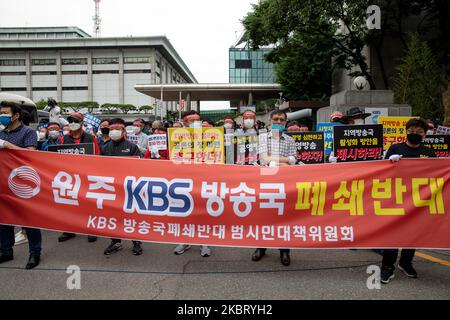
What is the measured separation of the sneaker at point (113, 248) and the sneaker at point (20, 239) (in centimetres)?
162

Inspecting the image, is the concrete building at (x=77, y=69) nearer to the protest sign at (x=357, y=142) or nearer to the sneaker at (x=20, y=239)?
the sneaker at (x=20, y=239)

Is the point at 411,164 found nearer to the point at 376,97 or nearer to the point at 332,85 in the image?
the point at 376,97

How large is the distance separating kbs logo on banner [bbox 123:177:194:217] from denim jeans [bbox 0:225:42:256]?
128cm

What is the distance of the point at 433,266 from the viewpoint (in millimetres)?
4250

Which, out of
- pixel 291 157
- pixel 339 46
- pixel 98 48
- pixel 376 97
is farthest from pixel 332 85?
pixel 98 48

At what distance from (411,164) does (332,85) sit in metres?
20.6

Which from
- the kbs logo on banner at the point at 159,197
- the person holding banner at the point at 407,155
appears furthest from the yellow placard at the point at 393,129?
the kbs logo on banner at the point at 159,197

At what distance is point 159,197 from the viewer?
4.07 meters

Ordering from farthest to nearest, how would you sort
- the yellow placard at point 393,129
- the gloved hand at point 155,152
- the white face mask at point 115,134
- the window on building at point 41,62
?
the window on building at point 41,62
the yellow placard at point 393,129
the gloved hand at point 155,152
the white face mask at point 115,134

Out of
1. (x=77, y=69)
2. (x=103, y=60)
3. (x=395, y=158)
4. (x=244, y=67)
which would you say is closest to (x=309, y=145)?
(x=395, y=158)

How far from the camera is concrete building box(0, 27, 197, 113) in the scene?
223 ft

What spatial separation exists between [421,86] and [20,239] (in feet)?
44.4

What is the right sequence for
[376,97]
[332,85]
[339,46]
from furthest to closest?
1. [332,85]
2. [339,46]
3. [376,97]

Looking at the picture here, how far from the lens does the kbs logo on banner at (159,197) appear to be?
4.04 m
